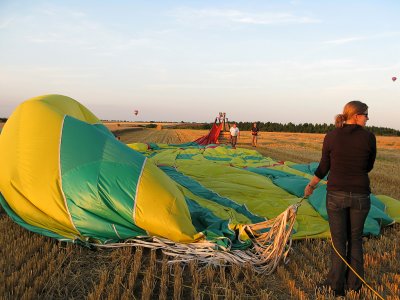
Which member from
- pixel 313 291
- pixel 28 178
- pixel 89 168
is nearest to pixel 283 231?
pixel 313 291

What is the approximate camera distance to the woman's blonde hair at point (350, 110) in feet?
9.19

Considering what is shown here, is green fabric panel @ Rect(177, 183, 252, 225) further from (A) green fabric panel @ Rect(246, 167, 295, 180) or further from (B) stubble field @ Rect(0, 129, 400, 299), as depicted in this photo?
(A) green fabric panel @ Rect(246, 167, 295, 180)

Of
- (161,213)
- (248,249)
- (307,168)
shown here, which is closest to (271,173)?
(307,168)

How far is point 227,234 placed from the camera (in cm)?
392

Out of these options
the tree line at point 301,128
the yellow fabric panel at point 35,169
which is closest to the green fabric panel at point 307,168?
the yellow fabric panel at point 35,169

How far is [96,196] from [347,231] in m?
2.48

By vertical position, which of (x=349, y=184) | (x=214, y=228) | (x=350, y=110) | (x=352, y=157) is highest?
(x=350, y=110)

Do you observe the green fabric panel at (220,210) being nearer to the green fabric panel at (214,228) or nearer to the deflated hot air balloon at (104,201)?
the deflated hot air balloon at (104,201)

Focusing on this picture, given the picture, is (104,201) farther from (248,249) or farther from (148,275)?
(248,249)

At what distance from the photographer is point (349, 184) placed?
280cm

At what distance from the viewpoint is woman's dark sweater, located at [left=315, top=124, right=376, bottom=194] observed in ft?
9.10

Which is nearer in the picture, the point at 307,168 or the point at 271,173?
the point at 271,173

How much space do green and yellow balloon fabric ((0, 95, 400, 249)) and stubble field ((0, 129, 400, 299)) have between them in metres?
0.26

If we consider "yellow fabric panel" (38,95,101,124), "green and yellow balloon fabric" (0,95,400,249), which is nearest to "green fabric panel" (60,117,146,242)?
"green and yellow balloon fabric" (0,95,400,249)
